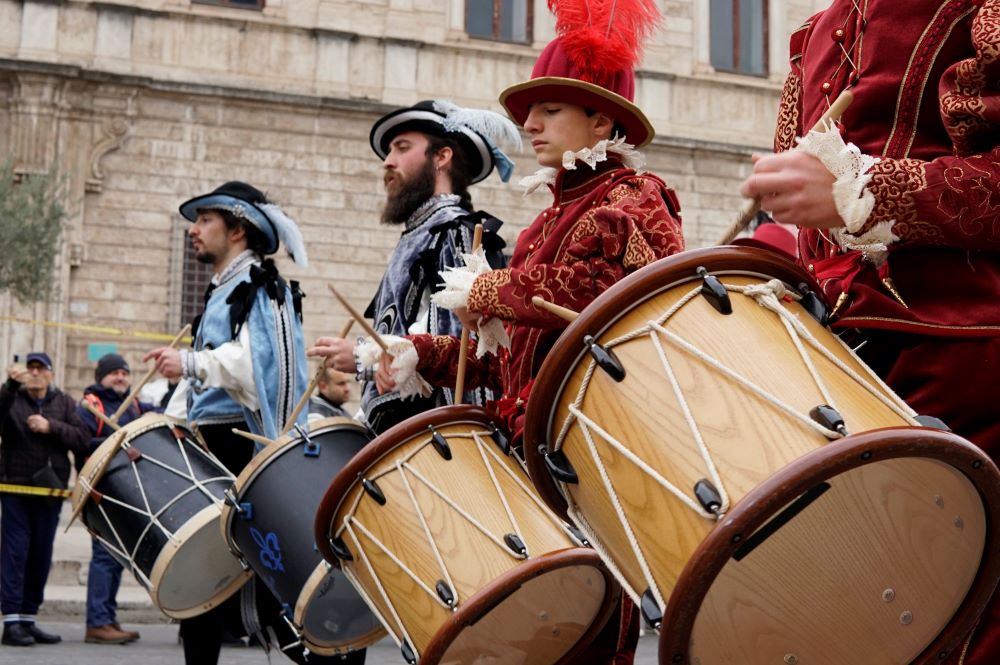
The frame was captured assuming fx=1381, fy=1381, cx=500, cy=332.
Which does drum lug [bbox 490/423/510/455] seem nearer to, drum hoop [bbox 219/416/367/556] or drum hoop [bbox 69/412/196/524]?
drum hoop [bbox 219/416/367/556]

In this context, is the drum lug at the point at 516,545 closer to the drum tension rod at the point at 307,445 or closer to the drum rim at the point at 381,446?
the drum rim at the point at 381,446

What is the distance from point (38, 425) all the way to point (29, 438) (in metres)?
0.17

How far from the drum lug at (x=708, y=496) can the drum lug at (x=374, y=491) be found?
5.31 ft

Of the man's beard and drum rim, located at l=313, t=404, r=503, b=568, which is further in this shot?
the man's beard

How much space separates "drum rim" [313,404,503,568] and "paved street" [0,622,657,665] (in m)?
4.11

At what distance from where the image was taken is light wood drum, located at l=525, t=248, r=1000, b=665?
6.51 ft

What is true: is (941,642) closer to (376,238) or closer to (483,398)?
(483,398)

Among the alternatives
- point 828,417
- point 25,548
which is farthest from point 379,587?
point 25,548

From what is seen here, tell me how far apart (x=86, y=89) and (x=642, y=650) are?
37.4ft

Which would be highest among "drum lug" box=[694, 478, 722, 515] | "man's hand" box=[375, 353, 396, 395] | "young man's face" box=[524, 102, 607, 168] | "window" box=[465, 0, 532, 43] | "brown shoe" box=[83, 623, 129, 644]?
"window" box=[465, 0, 532, 43]

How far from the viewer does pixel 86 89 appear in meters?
16.8

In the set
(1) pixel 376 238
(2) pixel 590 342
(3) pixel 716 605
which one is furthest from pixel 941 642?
(1) pixel 376 238

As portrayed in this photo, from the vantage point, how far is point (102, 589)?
891 cm

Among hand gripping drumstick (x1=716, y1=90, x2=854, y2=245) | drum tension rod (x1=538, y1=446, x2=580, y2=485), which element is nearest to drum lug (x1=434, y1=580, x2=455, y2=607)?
drum tension rod (x1=538, y1=446, x2=580, y2=485)
